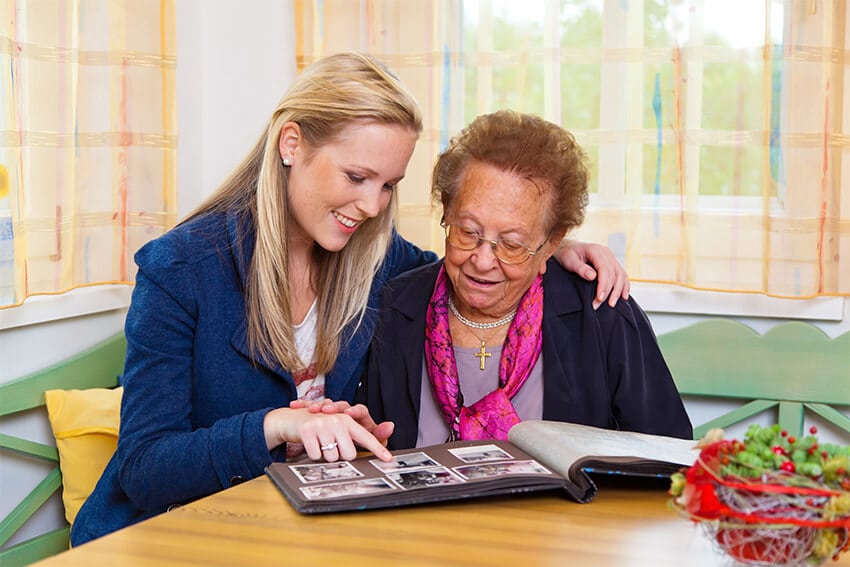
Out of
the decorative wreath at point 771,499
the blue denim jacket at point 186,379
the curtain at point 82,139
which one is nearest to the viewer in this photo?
the decorative wreath at point 771,499

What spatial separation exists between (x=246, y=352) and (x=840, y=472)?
3.64 ft

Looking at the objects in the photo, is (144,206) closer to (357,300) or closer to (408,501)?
(357,300)

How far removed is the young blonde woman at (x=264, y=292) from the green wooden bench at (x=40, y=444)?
0.47 meters

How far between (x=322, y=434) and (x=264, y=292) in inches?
16.8

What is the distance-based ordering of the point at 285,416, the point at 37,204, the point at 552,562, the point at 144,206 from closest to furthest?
the point at 552,562 → the point at 285,416 → the point at 37,204 → the point at 144,206

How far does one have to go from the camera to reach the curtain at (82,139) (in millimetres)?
2143

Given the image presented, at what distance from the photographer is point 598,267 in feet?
6.40

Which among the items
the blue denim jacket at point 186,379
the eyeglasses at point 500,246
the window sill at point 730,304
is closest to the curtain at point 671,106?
the window sill at point 730,304

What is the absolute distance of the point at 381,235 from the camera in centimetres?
202

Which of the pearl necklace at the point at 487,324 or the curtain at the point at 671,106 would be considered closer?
the pearl necklace at the point at 487,324

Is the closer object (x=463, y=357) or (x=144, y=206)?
(x=463, y=357)

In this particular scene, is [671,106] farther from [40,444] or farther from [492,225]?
[40,444]

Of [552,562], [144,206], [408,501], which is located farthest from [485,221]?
[144,206]

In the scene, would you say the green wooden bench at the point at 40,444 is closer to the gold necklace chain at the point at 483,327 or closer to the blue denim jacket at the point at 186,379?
the blue denim jacket at the point at 186,379
